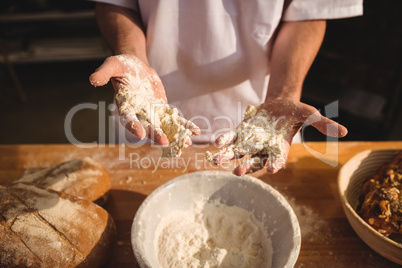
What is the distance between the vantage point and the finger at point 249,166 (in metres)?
0.92

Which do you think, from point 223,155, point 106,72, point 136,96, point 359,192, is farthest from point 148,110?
point 359,192

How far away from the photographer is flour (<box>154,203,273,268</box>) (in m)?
0.96

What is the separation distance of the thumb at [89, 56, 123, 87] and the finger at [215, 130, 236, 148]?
1.27 ft

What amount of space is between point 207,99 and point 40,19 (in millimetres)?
2782

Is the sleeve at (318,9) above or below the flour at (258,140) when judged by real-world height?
above

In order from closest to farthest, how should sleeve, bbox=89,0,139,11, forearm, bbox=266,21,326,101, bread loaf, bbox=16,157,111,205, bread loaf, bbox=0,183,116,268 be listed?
bread loaf, bbox=0,183,116,268
bread loaf, bbox=16,157,111,205
forearm, bbox=266,21,326,101
sleeve, bbox=89,0,139,11

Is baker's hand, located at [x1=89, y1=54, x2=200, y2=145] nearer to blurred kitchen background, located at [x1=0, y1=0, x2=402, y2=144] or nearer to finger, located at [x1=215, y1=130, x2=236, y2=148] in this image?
finger, located at [x1=215, y1=130, x2=236, y2=148]

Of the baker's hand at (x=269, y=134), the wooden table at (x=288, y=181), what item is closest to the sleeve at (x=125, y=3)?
the wooden table at (x=288, y=181)

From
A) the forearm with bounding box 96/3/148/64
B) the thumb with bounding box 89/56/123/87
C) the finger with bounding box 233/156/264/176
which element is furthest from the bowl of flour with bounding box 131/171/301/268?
the forearm with bounding box 96/3/148/64

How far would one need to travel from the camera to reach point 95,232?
979mm

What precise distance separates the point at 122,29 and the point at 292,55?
76 cm

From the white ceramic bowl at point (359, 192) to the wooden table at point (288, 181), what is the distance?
3.0 inches

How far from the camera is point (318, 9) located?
136 cm

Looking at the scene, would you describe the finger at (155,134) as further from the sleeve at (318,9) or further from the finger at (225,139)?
the sleeve at (318,9)
